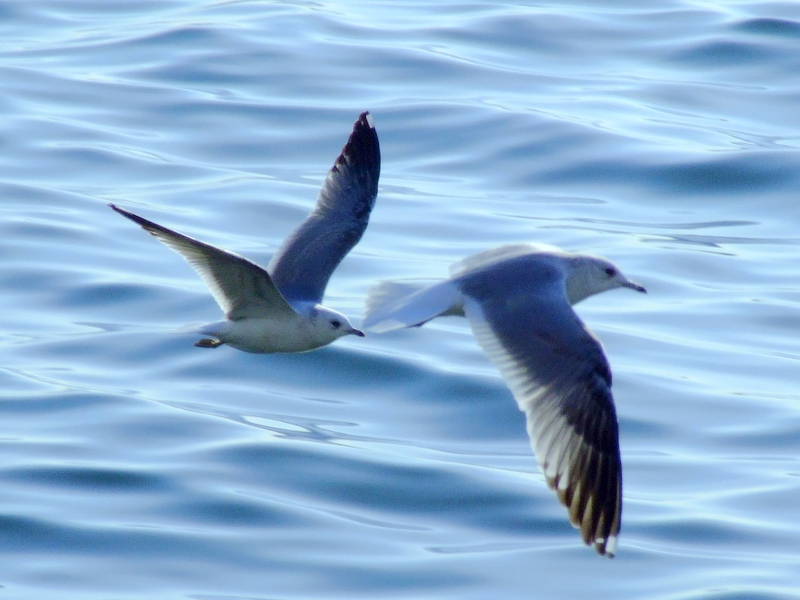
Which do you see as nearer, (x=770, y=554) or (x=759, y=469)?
(x=770, y=554)

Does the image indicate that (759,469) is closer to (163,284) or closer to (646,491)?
(646,491)

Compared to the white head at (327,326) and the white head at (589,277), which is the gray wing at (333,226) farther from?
the white head at (589,277)

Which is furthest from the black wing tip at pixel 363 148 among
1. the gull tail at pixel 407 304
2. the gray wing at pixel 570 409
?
the gray wing at pixel 570 409

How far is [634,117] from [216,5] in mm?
7410

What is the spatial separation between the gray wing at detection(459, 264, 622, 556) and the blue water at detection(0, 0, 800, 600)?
243 centimetres

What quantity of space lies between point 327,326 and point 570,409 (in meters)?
1.49

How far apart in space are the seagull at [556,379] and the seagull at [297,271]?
64 cm

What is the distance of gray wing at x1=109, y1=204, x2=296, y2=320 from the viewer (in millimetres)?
7137

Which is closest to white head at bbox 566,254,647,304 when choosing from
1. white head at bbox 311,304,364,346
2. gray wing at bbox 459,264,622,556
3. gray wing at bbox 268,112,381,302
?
gray wing at bbox 459,264,622,556

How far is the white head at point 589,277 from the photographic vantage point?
7.67 metres

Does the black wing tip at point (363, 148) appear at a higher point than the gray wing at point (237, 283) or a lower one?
higher

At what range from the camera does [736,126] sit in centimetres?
1889

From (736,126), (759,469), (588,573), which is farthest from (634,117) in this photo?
(588,573)

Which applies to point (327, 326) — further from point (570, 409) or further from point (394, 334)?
point (394, 334)
